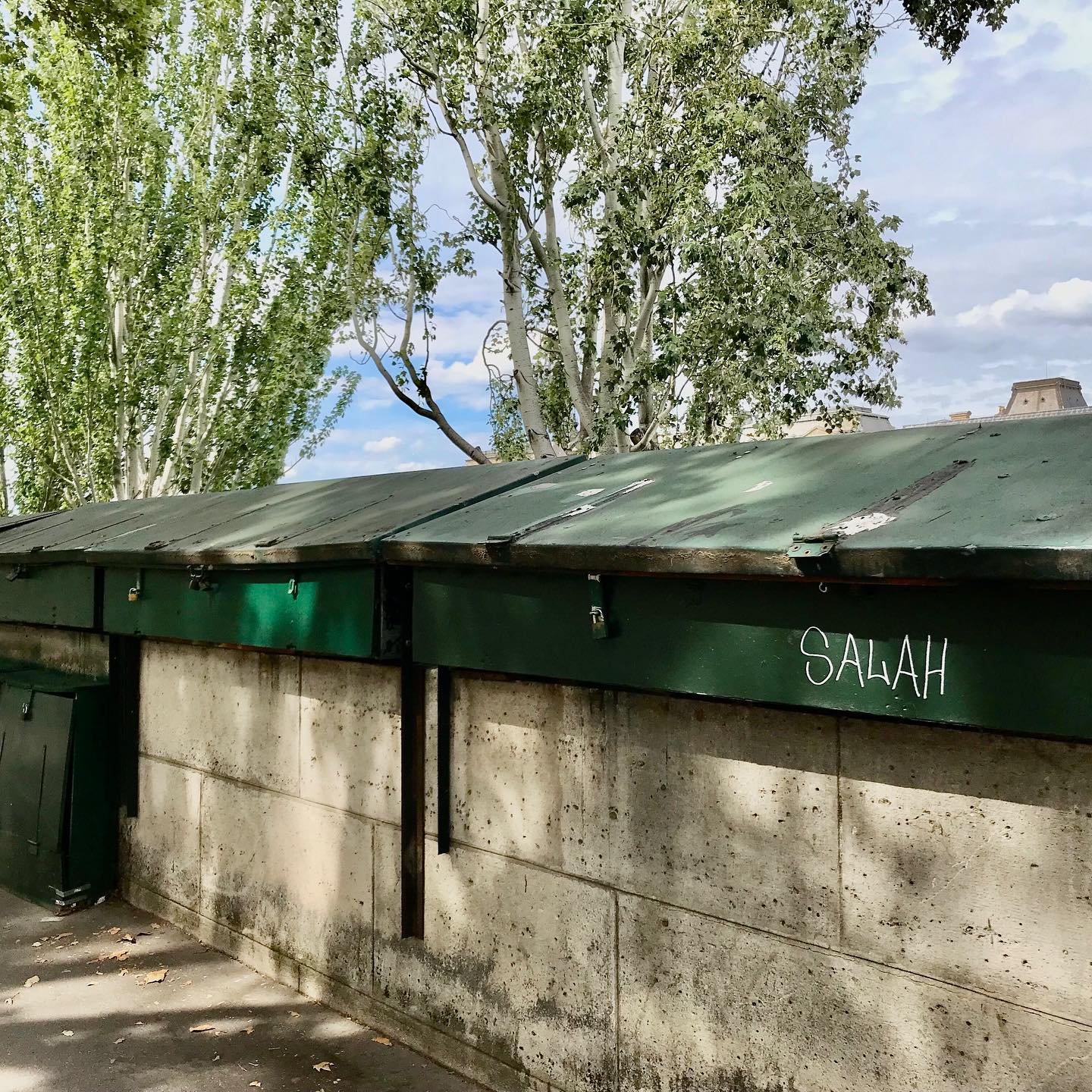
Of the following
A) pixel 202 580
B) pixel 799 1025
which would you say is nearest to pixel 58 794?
pixel 202 580

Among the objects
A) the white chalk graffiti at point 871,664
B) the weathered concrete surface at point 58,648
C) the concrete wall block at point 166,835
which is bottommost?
the concrete wall block at point 166,835

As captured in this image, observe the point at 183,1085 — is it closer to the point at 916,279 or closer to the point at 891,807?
the point at 891,807

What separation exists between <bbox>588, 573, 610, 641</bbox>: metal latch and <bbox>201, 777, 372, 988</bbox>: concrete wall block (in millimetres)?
1973

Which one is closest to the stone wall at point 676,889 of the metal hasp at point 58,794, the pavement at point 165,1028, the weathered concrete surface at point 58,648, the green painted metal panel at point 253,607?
the pavement at point 165,1028

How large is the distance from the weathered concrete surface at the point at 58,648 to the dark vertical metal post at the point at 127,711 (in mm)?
228

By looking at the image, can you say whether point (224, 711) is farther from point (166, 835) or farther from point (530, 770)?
point (530, 770)

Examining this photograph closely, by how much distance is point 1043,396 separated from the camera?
46938 mm

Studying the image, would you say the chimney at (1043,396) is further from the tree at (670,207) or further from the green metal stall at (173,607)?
the green metal stall at (173,607)

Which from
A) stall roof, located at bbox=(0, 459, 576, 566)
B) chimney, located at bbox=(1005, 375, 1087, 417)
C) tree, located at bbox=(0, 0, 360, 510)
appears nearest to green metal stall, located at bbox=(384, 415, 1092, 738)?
stall roof, located at bbox=(0, 459, 576, 566)

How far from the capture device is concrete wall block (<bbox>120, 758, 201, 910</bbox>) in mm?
6277

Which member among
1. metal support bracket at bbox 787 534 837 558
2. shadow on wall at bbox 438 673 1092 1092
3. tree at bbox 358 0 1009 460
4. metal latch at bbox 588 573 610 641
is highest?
tree at bbox 358 0 1009 460

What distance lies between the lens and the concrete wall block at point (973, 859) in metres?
2.78

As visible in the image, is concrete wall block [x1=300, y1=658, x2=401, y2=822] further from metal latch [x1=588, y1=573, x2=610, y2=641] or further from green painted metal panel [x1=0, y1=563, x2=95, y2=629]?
green painted metal panel [x1=0, y1=563, x2=95, y2=629]

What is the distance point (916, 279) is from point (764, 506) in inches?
574
